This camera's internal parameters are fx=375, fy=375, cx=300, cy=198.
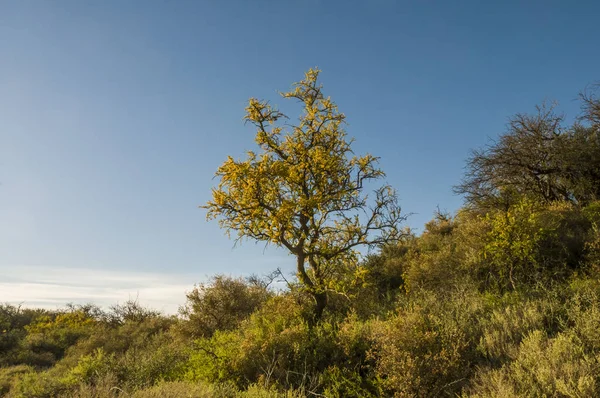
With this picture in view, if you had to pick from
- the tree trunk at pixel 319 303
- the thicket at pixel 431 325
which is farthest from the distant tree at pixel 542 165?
the tree trunk at pixel 319 303

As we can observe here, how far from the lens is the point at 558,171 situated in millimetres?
21047

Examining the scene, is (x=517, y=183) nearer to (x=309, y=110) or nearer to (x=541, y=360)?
(x=309, y=110)

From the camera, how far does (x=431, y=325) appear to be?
9586 mm

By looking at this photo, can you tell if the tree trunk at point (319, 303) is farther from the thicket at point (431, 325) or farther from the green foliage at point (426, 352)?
the green foliage at point (426, 352)

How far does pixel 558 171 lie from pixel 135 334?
26255 millimetres

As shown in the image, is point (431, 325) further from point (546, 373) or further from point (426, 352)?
point (546, 373)

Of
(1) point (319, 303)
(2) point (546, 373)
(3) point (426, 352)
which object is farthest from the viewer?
(1) point (319, 303)

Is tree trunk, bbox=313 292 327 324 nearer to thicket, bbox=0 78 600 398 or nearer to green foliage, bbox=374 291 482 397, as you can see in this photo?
thicket, bbox=0 78 600 398

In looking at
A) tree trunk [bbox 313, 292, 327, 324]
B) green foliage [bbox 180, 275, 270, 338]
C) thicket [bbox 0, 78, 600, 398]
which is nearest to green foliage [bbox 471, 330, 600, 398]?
thicket [bbox 0, 78, 600, 398]

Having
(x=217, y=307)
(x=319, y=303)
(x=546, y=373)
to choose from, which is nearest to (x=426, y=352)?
(x=546, y=373)

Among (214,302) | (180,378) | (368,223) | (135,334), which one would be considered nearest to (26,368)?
(135,334)

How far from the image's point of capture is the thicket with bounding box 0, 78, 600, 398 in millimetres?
7770

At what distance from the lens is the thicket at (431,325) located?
25.5ft

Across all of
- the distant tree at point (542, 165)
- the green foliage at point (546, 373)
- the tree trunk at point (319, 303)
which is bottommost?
the green foliage at point (546, 373)
